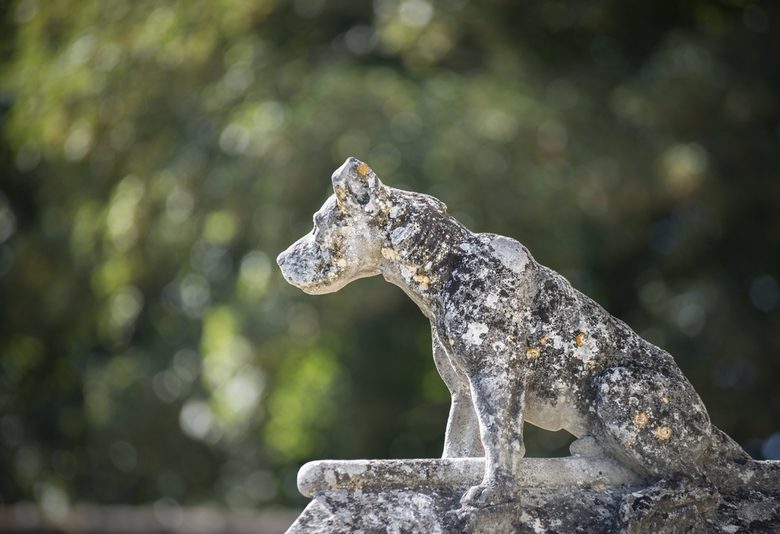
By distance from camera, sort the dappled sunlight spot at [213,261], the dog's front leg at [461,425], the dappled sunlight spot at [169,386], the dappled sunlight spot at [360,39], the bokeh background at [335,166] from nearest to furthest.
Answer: the dog's front leg at [461,425] → the bokeh background at [335,166] → the dappled sunlight spot at [213,261] → the dappled sunlight spot at [360,39] → the dappled sunlight spot at [169,386]

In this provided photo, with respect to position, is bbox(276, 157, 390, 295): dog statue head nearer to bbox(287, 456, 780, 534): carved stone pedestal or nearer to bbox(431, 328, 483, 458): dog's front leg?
bbox(431, 328, 483, 458): dog's front leg

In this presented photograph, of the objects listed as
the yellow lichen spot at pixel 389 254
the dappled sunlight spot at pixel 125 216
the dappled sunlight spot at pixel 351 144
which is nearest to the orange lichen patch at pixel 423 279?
the yellow lichen spot at pixel 389 254

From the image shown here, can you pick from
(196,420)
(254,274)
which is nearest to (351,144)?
(254,274)

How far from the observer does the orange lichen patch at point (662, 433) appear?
441 centimetres

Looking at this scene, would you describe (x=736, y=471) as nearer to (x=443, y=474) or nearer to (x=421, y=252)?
(x=443, y=474)

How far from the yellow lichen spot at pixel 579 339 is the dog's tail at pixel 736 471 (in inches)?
23.8

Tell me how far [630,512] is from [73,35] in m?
10.9

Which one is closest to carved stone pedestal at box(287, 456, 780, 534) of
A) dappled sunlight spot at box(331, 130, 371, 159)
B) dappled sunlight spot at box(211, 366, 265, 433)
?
dappled sunlight spot at box(331, 130, 371, 159)

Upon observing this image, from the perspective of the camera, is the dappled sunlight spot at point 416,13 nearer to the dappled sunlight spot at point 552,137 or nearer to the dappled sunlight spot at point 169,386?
the dappled sunlight spot at point 552,137

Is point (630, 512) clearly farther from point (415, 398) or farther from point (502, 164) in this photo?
point (415, 398)

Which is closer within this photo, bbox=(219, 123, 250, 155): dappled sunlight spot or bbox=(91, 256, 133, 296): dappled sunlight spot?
bbox=(219, 123, 250, 155): dappled sunlight spot

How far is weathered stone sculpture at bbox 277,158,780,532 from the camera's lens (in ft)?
14.3

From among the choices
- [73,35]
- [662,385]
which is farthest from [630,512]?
[73,35]

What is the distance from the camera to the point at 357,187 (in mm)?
4570
